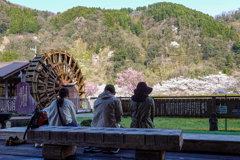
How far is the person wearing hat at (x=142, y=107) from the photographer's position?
394 centimetres

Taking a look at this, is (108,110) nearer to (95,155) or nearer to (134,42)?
(95,155)

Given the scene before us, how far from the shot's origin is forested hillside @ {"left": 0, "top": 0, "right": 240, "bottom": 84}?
1944 inches

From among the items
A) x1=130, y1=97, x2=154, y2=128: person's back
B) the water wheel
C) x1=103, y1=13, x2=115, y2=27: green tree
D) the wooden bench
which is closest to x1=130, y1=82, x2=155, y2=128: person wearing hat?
x1=130, y1=97, x2=154, y2=128: person's back

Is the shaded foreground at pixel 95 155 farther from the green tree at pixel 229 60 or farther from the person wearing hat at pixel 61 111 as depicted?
the green tree at pixel 229 60

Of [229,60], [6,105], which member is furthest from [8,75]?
[229,60]

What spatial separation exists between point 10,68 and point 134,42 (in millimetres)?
43209

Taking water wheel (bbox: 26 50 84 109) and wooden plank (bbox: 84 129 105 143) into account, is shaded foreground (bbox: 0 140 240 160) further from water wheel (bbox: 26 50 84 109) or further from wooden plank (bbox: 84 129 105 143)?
water wheel (bbox: 26 50 84 109)

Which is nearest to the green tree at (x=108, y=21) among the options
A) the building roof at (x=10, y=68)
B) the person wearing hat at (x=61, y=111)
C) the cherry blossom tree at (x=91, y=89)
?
the cherry blossom tree at (x=91, y=89)

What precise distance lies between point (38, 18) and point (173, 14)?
152 ft

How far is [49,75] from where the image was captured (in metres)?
18.4

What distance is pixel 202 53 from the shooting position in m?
55.0

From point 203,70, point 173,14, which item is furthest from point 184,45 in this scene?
point 173,14

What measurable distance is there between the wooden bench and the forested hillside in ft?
133

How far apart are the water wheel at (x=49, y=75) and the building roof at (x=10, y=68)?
62 cm
